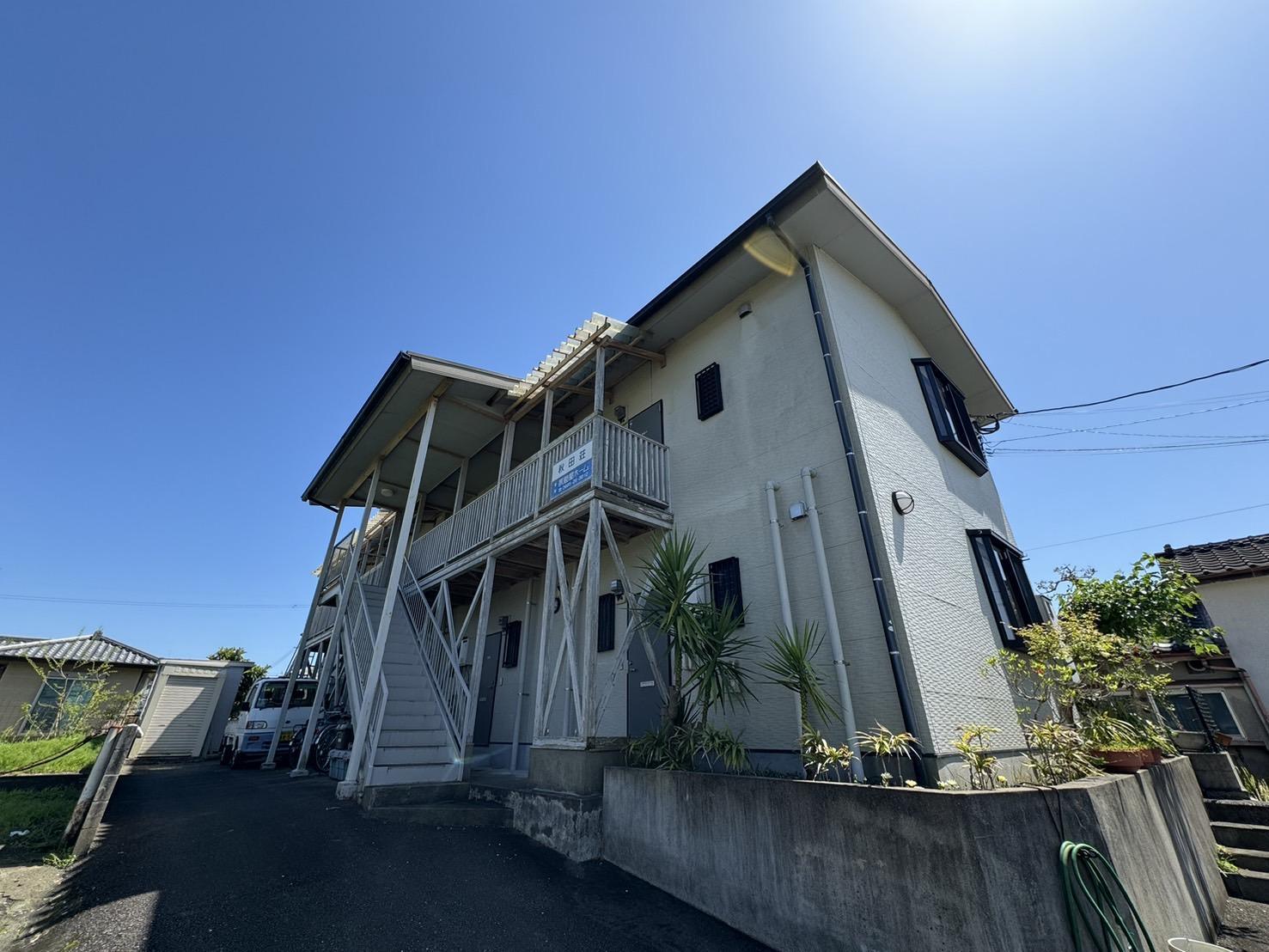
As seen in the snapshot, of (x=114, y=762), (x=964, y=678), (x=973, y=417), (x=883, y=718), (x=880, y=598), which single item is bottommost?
(x=114, y=762)

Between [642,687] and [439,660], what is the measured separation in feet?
14.4

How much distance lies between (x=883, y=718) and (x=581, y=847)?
10.3 feet

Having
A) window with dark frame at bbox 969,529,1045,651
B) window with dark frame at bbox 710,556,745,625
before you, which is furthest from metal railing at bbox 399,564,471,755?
window with dark frame at bbox 969,529,1045,651

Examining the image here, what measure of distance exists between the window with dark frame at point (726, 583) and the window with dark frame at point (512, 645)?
4.89 metres

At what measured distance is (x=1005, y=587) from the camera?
7277 mm

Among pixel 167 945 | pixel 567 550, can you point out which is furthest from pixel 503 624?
pixel 167 945

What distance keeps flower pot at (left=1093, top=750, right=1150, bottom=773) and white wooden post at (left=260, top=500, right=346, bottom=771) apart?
15.0 metres

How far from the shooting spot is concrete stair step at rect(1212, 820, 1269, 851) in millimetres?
4859

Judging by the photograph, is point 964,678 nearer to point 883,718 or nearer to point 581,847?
point 883,718

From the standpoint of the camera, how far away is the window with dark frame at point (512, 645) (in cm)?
996

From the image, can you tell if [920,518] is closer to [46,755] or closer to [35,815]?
[35,815]

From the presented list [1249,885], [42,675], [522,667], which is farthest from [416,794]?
[42,675]

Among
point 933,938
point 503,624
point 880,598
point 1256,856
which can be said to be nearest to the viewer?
point 933,938

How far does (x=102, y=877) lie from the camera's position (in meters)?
4.27
